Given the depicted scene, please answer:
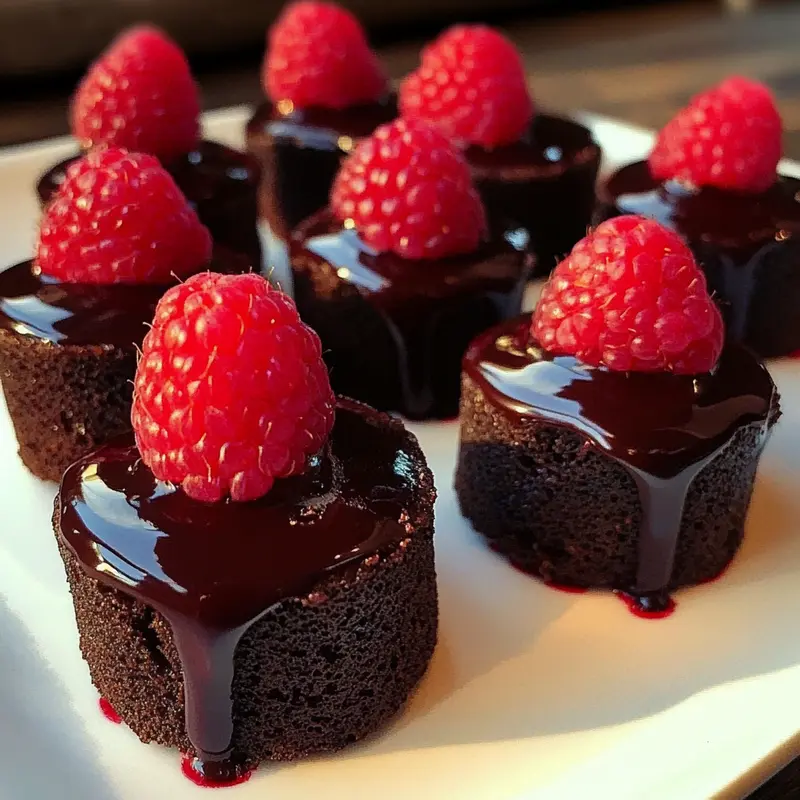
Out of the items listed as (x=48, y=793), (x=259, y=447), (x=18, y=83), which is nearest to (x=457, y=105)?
(x=259, y=447)

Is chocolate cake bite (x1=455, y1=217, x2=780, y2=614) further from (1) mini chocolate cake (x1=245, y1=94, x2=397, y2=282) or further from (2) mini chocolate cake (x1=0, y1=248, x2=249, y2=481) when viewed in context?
(1) mini chocolate cake (x1=245, y1=94, x2=397, y2=282)

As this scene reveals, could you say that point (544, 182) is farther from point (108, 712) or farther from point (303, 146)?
point (108, 712)

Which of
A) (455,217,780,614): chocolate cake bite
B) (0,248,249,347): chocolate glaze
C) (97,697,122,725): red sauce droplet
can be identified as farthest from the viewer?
(0,248,249,347): chocolate glaze

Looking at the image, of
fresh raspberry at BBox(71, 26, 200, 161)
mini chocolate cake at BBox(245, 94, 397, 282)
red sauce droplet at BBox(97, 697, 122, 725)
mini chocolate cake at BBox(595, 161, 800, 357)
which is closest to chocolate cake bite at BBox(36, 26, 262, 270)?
fresh raspberry at BBox(71, 26, 200, 161)

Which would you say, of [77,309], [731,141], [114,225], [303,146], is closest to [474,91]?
Answer: [303,146]

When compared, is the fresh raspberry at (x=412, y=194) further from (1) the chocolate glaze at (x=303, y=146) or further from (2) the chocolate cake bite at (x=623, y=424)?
(1) the chocolate glaze at (x=303, y=146)

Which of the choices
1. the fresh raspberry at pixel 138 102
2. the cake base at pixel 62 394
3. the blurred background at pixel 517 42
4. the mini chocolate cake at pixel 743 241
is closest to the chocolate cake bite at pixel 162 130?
the fresh raspberry at pixel 138 102
